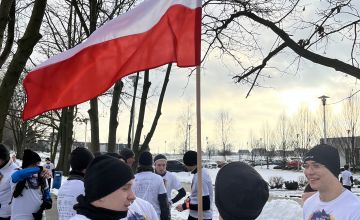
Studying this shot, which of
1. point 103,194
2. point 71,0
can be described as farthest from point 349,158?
point 103,194

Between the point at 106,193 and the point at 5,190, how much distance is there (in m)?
5.35

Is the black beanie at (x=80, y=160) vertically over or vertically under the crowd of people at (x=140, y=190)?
over

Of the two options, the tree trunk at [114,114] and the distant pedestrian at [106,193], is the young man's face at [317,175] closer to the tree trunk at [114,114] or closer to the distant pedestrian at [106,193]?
Result: the distant pedestrian at [106,193]

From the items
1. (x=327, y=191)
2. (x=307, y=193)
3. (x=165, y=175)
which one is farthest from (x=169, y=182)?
(x=327, y=191)

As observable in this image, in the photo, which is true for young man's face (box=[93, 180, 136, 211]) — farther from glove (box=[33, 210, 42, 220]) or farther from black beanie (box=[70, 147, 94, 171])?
glove (box=[33, 210, 42, 220])

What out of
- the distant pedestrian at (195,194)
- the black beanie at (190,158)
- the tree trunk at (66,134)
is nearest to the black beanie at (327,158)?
the distant pedestrian at (195,194)

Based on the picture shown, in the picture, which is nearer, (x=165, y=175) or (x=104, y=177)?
(x=104, y=177)

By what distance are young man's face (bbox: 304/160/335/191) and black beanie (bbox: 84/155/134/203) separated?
2.17 meters

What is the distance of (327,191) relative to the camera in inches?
178

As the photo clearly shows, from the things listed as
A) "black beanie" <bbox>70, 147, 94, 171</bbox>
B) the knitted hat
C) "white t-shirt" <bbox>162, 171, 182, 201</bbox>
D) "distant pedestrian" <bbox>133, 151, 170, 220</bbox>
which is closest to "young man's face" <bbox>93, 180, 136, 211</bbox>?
"black beanie" <bbox>70, 147, 94, 171</bbox>

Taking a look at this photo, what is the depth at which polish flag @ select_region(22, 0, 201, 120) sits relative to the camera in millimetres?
5098

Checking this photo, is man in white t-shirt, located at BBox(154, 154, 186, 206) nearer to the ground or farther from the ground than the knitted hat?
nearer to the ground

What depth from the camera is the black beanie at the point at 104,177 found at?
291 cm

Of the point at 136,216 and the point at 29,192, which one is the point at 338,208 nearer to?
the point at 136,216
